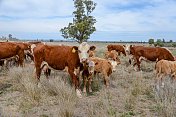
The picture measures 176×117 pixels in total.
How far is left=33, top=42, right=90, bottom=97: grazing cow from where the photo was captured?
10.6 metres

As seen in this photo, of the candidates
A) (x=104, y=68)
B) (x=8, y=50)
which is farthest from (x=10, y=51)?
(x=104, y=68)

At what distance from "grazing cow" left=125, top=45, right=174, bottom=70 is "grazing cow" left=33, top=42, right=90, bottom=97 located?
8.34 meters

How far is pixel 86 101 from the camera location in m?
9.55

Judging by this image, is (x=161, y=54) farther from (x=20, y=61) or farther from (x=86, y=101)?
(x=86, y=101)

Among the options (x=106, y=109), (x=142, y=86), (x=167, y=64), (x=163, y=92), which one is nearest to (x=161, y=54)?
(x=167, y=64)

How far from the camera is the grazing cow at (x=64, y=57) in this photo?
34.9 ft

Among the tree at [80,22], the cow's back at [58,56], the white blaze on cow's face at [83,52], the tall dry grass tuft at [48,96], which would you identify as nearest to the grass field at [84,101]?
the tall dry grass tuft at [48,96]

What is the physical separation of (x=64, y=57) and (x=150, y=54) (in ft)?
29.4

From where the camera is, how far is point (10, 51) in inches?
642

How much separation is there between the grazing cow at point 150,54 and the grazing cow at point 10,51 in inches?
276

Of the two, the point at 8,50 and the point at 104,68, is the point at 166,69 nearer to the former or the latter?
the point at 104,68

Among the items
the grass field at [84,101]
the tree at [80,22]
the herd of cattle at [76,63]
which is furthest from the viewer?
the tree at [80,22]

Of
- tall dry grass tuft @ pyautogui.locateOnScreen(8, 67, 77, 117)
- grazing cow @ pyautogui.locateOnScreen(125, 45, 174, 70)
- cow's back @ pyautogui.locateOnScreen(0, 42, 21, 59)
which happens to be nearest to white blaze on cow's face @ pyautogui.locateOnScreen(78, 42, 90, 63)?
tall dry grass tuft @ pyautogui.locateOnScreen(8, 67, 77, 117)

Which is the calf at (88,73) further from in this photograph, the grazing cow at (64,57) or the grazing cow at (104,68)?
the grazing cow at (104,68)
